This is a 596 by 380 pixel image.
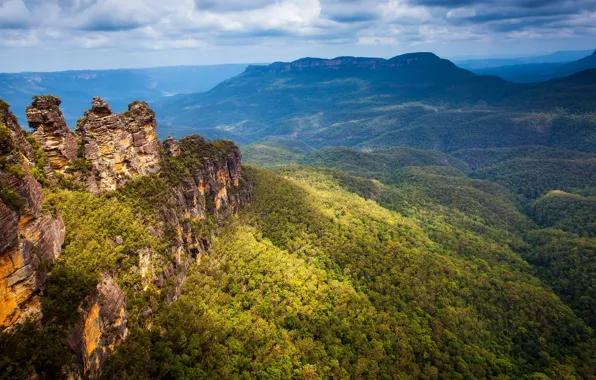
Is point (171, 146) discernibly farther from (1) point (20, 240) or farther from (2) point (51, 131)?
(1) point (20, 240)

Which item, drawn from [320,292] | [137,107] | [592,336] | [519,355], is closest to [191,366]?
[320,292]

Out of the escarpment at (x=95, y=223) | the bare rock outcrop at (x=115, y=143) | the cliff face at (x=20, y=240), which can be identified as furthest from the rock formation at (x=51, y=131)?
the cliff face at (x=20, y=240)

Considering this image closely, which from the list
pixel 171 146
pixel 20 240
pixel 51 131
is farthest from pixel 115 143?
pixel 20 240

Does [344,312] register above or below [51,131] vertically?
below

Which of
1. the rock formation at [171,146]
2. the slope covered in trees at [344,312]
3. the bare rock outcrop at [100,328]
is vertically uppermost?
the rock formation at [171,146]

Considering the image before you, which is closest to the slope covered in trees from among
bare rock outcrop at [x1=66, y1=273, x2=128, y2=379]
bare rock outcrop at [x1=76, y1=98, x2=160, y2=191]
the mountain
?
the mountain

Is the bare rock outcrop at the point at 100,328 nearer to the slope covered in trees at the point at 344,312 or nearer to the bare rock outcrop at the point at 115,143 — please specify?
the slope covered in trees at the point at 344,312
